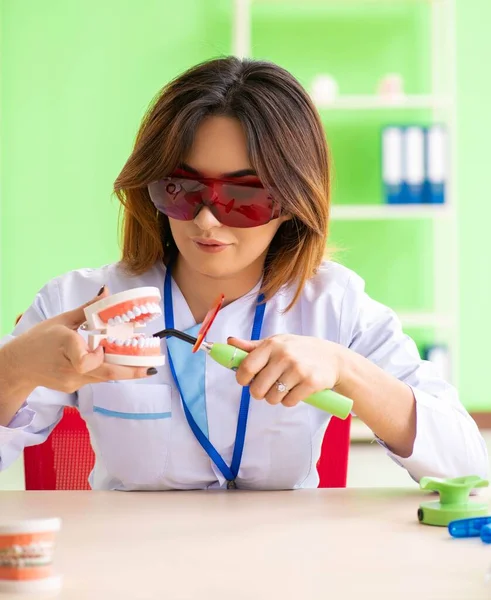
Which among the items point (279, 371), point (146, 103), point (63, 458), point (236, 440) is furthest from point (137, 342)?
point (146, 103)

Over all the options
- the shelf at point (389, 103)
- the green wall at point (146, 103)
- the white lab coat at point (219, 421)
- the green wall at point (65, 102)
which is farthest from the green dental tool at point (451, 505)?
the green wall at point (65, 102)

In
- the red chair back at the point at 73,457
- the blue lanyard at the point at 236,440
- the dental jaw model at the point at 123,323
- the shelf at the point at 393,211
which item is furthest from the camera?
the shelf at the point at 393,211

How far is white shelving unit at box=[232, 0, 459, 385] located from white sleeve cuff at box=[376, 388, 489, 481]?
10.4ft

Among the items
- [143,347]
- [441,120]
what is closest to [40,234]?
[441,120]

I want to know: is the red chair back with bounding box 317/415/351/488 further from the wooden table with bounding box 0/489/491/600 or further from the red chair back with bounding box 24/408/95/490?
the red chair back with bounding box 24/408/95/490

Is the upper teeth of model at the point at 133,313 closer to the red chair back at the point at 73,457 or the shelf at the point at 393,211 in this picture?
the red chair back at the point at 73,457

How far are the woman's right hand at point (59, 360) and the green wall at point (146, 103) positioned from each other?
12.1 ft

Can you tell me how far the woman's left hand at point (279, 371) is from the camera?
1.32 meters

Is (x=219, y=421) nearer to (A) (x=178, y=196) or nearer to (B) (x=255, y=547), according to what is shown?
(A) (x=178, y=196)

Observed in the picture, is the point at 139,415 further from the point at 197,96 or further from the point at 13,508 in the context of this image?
the point at 197,96

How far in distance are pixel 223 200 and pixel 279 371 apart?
34 centimetres

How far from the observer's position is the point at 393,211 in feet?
15.5

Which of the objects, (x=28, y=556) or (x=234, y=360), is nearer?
(x=28, y=556)

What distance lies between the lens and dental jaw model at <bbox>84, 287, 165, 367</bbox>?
1.27 m
